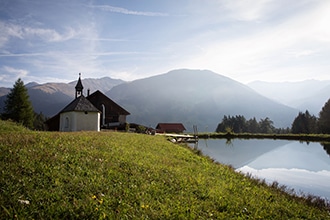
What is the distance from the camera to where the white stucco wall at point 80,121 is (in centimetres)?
3256

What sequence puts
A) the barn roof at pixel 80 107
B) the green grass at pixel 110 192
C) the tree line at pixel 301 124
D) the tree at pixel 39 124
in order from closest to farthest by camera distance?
the green grass at pixel 110 192 → the barn roof at pixel 80 107 → the tree at pixel 39 124 → the tree line at pixel 301 124

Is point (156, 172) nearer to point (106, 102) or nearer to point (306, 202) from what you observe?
point (306, 202)

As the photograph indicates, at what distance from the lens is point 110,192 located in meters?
6.90

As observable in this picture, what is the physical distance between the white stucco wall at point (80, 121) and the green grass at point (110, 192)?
22.6m

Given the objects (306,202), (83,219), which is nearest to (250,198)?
(306,202)

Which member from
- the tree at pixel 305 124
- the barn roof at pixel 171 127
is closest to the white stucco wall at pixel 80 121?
the barn roof at pixel 171 127

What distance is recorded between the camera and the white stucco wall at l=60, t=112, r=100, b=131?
1282 inches

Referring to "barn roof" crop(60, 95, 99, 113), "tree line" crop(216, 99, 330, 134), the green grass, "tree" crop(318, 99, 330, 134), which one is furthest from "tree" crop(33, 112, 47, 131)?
"tree" crop(318, 99, 330, 134)

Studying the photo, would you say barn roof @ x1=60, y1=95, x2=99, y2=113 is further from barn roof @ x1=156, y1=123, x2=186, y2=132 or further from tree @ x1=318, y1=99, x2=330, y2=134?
tree @ x1=318, y1=99, x2=330, y2=134

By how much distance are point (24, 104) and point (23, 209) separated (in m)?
55.1

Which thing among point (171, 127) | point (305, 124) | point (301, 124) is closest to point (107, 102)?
point (171, 127)

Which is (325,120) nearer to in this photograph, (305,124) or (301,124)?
(305,124)

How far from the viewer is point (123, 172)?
349 inches

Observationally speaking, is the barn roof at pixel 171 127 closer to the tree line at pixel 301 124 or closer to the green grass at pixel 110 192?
the tree line at pixel 301 124
